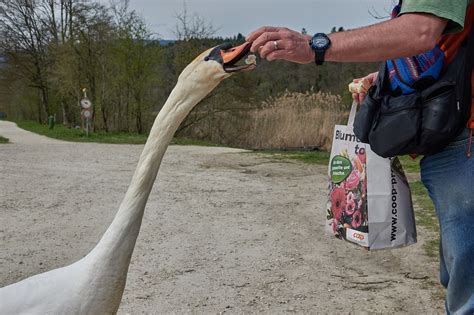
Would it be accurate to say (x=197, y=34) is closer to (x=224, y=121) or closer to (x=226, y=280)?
(x=224, y=121)

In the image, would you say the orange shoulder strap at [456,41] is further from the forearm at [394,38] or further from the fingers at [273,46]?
the fingers at [273,46]

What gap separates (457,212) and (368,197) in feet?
2.31

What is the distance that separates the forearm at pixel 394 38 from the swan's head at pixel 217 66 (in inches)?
14.8

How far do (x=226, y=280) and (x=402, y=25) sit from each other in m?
3.05

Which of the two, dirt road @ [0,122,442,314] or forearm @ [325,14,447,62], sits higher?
forearm @ [325,14,447,62]

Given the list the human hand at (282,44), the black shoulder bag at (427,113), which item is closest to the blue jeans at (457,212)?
the black shoulder bag at (427,113)

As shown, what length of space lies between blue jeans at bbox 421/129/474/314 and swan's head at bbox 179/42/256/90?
79cm

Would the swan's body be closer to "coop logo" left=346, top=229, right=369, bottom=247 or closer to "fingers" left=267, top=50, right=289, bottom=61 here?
"fingers" left=267, top=50, right=289, bottom=61

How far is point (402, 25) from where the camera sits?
1.45 m

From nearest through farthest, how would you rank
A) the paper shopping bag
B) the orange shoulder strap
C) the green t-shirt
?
the green t-shirt
the orange shoulder strap
the paper shopping bag

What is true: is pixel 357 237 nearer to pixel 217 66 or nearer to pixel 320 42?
pixel 217 66

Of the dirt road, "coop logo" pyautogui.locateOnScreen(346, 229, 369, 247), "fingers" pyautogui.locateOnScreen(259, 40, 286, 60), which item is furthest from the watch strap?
the dirt road

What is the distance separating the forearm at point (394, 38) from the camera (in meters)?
1.44

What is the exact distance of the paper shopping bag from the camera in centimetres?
241
